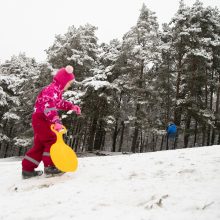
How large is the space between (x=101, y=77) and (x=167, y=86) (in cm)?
686

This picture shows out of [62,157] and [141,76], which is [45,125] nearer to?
[62,157]

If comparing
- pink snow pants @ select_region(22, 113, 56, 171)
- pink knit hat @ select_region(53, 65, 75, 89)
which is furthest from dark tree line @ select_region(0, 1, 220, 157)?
pink snow pants @ select_region(22, 113, 56, 171)

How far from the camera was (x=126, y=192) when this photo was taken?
3.58 metres

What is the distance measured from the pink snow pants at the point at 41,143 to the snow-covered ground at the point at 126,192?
1.04ft

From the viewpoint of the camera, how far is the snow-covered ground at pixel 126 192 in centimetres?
288

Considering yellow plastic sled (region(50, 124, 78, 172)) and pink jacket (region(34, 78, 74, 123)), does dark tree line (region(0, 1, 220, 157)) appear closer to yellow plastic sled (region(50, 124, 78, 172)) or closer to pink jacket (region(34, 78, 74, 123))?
pink jacket (region(34, 78, 74, 123))

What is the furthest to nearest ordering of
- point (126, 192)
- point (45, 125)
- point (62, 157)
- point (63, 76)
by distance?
point (63, 76)
point (45, 125)
point (62, 157)
point (126, 192)

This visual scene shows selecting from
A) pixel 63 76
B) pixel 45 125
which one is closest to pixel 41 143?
pixel 45 125

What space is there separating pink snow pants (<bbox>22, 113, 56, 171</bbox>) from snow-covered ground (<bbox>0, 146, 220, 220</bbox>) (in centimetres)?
32

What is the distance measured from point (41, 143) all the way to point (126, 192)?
2155mm

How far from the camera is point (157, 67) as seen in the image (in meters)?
25.0

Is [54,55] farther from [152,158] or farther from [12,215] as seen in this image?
[12,215]

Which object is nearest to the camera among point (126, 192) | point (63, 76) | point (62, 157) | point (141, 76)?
point (126, 192)

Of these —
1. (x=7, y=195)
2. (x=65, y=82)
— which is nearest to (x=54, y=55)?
(x=65, y=82)
